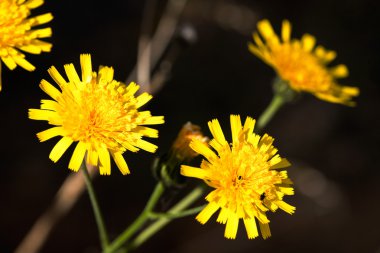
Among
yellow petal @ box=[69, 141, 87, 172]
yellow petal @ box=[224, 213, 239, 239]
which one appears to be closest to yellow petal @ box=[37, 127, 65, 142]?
yellow petal @ box=[69, 141, 87, 172]

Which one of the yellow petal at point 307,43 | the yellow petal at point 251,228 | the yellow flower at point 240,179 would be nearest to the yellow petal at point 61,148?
the yellow flower at point 240,179

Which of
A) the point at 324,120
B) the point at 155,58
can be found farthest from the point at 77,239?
the point at 324,120

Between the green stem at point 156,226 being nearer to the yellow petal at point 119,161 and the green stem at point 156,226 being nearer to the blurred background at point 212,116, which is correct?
the yellow petal at point 119,161

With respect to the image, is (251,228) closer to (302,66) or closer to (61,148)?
(61,148)

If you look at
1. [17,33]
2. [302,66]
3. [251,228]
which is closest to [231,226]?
[251,228]

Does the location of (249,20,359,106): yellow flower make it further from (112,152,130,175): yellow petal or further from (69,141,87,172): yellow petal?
(69,141,87,172): yellow petal
